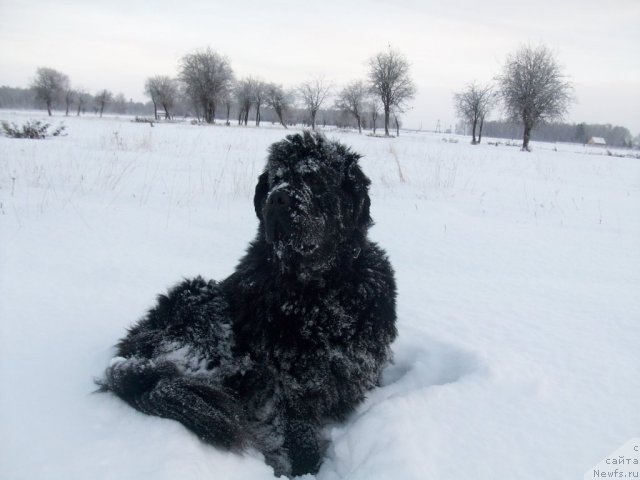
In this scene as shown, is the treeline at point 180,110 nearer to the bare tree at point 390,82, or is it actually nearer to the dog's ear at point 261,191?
the bare tree at point 390,82

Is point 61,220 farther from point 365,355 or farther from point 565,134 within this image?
Answer: point 565,134

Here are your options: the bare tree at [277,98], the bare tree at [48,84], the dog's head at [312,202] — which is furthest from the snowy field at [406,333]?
the bare tree at [48,84]

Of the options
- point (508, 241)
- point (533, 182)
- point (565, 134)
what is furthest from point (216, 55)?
point (565, 134)

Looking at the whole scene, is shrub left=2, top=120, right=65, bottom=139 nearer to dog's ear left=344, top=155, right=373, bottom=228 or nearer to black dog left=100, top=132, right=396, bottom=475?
black dog left=100, top=132, right=396, bottom=475

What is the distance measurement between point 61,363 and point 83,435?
881 mm

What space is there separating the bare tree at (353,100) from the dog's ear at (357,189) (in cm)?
7940

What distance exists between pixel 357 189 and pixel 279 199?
26.2 inches

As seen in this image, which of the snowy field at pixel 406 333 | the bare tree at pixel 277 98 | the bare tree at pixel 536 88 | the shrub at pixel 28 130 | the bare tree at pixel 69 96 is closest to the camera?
the snowy field at pixel 406 333

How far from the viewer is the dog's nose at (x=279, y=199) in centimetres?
259

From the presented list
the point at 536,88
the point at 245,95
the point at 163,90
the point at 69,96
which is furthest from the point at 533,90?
the point at 69,96

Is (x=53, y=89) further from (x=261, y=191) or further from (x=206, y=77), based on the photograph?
(x=261, y=191)

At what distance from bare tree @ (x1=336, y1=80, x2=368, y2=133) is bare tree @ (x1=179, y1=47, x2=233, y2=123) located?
24.5 m

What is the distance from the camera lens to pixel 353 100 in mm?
81188

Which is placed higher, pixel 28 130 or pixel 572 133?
pixel 572 133
